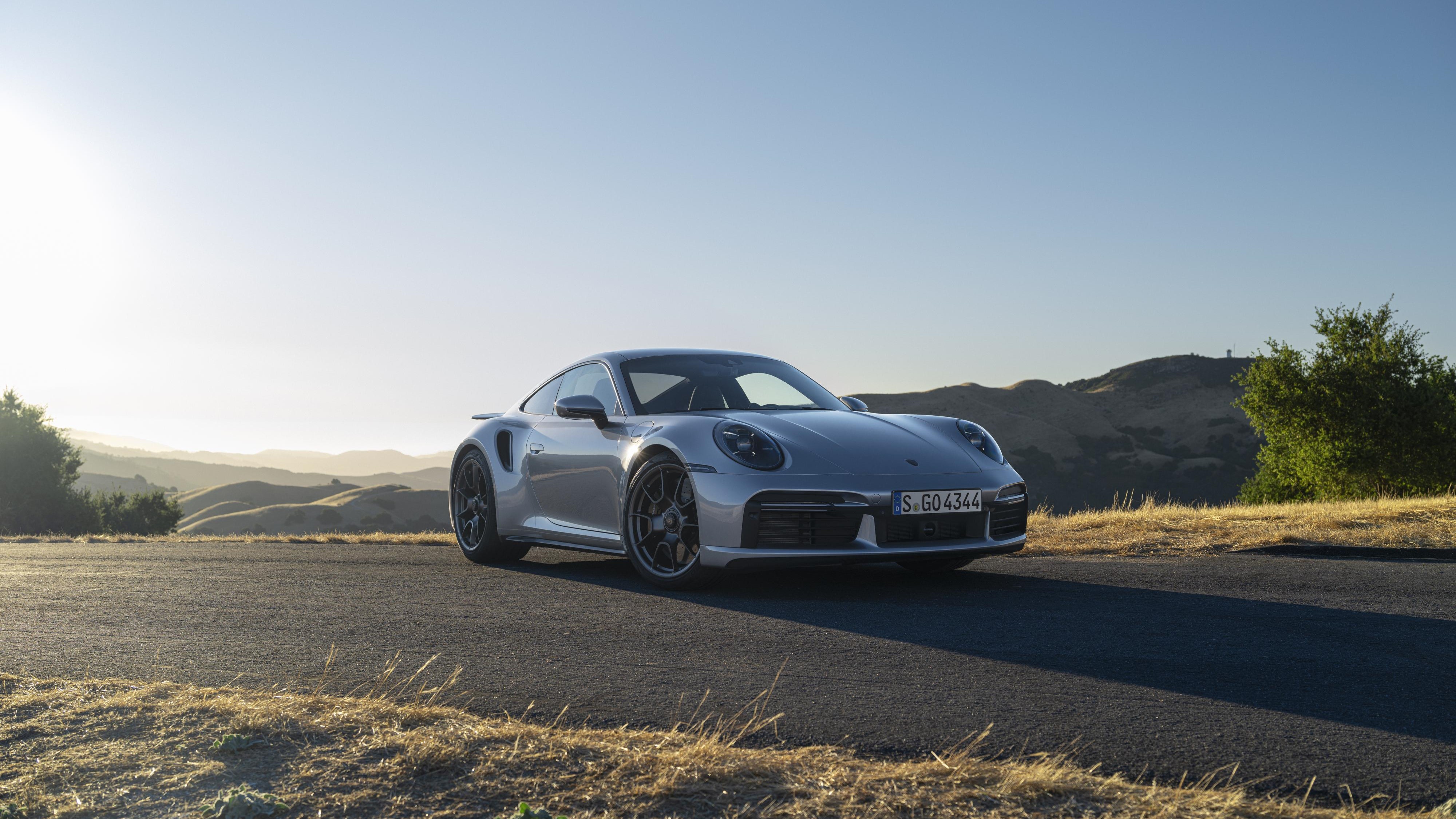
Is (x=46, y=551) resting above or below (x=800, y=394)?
below

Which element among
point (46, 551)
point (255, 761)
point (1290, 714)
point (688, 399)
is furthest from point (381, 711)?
point (46, 551)

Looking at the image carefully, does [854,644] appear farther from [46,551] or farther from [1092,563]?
[46,551]

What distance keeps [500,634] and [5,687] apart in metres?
1.83

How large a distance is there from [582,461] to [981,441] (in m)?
2.60

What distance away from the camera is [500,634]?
4594mm

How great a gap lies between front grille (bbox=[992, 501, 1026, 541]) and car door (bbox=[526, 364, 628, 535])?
2.21 meters

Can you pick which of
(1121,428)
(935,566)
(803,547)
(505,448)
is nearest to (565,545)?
(505,448)

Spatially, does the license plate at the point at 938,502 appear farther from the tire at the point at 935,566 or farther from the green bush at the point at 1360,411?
the green bush at the point at 1360,411

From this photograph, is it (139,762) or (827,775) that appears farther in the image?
(139,762)

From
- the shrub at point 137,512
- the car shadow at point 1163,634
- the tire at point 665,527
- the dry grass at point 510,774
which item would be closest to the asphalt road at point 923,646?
the car shadow at point 1163,634

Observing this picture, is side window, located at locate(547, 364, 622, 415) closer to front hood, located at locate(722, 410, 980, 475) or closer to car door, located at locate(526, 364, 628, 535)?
car door, located at locate(526, 364, 628, 535)

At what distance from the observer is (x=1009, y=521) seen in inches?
236

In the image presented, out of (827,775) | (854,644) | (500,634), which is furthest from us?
(500,634)

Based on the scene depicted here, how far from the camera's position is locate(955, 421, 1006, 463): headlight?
20.6ft
